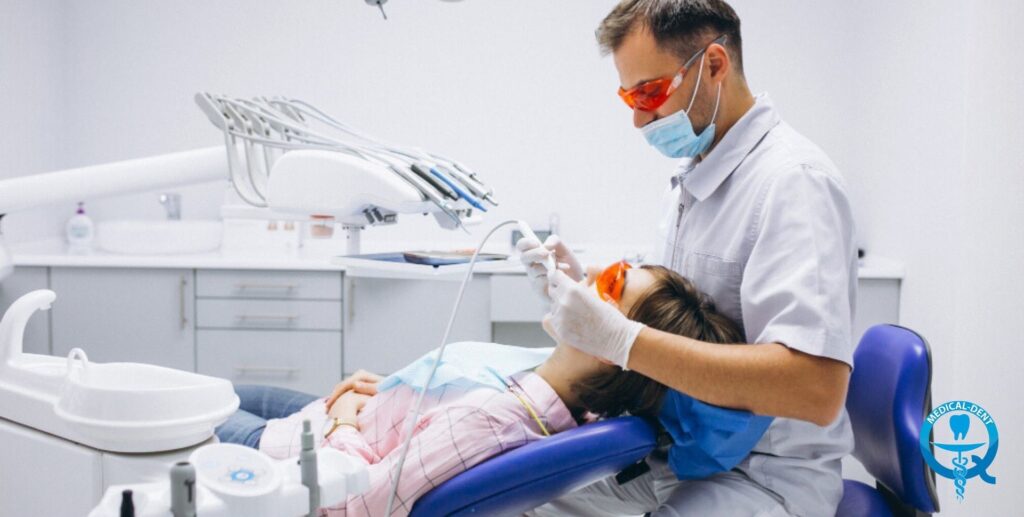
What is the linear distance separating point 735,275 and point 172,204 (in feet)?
9.27

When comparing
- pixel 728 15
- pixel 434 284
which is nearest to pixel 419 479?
pixel 728 15

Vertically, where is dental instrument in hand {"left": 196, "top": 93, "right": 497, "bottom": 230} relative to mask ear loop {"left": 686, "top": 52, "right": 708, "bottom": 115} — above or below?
below

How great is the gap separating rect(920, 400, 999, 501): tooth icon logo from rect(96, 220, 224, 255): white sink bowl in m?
2.80

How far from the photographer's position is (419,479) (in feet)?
4.42

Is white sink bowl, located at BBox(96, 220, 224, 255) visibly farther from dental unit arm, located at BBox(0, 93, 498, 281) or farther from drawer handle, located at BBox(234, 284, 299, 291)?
dental unit arm, located at BBox(0, 93, 498, 281)

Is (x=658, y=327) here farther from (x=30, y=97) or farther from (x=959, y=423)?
(x=30, y=97)

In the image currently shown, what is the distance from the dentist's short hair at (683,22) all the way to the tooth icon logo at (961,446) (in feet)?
2.59

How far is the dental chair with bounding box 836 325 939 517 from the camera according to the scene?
1401mm

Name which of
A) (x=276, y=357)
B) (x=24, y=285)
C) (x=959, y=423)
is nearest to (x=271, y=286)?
(x=276, y=357)

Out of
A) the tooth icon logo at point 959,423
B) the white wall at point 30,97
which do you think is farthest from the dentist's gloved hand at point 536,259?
the white wall at point 30,97

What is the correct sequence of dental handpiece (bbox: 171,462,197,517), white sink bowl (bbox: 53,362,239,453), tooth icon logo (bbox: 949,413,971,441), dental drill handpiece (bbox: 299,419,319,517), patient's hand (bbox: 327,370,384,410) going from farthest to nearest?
tooth icon logo (bbox: 949,413,971,441), patient's hand (bbox: 327,370,384,410), white sink bowl (bbox: 53,362,239,453), dental drill handpiece (bbox: 299,419,319,517), dental handpiece (bbox: 171,462,197,517)

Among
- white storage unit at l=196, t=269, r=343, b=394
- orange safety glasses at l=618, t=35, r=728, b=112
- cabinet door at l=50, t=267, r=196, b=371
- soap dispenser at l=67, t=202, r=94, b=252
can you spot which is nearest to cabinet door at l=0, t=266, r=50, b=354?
cabinet door at l=50, t=267, r=196, b=371

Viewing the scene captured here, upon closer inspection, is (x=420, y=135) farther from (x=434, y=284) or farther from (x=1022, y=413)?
(x=1022, y=413)

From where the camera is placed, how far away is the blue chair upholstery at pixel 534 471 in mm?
1287
